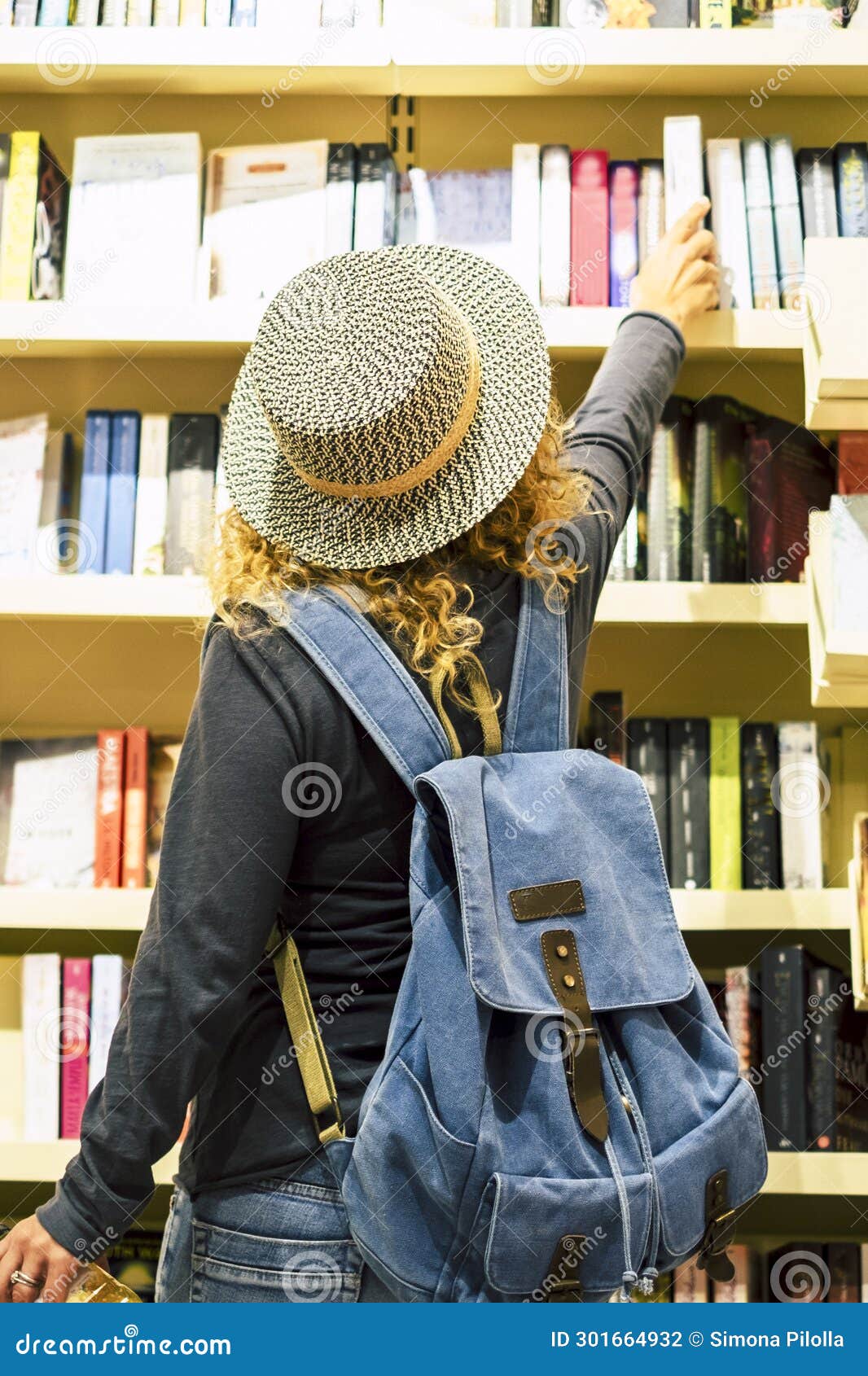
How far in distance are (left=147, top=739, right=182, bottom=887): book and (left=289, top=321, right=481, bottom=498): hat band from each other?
77 centimetres

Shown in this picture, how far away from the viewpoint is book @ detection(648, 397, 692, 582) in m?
1.63

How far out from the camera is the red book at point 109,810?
1.66 m

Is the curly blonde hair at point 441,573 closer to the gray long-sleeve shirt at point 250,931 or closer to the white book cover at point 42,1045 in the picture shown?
the gray long-sleeve shirt at point 250,931

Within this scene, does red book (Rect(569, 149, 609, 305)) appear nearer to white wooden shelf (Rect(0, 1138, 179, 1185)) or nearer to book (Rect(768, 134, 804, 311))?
book (Rect(768, 134, 804, 311))

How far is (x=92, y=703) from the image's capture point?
190 centimetres

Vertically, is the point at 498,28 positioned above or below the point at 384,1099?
above

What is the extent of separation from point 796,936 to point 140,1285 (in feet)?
3.39

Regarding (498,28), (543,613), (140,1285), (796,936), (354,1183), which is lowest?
(140,1285)

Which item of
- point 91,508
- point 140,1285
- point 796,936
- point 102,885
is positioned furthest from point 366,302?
point 140,1285

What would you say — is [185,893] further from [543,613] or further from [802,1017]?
[802,1017]

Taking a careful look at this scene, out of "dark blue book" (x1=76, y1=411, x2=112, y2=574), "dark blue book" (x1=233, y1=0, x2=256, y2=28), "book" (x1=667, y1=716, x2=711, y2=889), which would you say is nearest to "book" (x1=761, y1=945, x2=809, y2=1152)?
"book" (x1=667, y1=716, x2=711, y2=889)

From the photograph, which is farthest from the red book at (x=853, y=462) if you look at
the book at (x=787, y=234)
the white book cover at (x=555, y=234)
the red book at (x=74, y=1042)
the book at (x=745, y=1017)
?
the red book at (x=74, y=1042)

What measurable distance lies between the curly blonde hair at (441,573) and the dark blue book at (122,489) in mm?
639

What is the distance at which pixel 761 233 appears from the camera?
1610 millimetres
